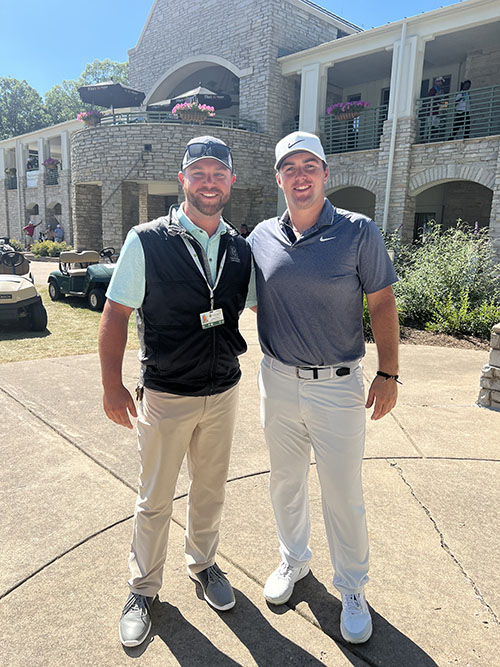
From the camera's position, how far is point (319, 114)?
17.8m

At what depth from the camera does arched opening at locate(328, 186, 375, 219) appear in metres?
21.0

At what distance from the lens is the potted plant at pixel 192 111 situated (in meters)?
18.5

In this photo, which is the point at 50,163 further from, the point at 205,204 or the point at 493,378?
the point at 205,204

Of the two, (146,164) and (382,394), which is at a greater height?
(146,164)

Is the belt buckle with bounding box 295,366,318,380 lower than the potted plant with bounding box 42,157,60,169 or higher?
lower

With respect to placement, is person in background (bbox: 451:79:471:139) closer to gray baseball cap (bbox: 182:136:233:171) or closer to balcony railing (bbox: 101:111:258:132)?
balcony railing (bbox: 101:111:258:132)

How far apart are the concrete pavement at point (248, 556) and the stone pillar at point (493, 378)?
1.29 feet

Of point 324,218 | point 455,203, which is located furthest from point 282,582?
point 455,203

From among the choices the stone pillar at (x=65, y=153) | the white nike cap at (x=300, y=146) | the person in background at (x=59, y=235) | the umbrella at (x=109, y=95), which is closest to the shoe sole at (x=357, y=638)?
the white nike cap at (x=300, y=146)

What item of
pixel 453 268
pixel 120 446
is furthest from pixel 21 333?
pixel 453 268

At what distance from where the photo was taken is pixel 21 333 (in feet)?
25.9

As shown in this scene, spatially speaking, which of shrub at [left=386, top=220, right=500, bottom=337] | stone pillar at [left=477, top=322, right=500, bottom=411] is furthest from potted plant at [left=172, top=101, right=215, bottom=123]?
stone pillar at [left=477, top=322, right=500, bottom=411]

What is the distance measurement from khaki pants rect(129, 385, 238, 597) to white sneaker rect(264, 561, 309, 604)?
0.50 m

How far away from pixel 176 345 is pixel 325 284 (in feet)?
2.24
